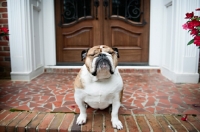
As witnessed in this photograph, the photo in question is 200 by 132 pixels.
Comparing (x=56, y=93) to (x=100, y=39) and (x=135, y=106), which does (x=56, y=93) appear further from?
(x=100, y=39)

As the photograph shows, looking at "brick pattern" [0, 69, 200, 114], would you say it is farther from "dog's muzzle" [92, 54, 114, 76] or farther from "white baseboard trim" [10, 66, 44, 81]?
"dog's muzzle" [92, 54, 114, 76]

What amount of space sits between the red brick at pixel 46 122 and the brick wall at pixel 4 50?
6.23 feet

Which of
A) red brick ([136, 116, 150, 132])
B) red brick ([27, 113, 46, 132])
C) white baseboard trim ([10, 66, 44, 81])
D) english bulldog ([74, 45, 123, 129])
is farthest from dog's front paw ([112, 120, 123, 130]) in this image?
white baseboard trim ([10, 66, 44, 81])

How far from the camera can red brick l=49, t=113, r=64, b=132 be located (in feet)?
5.05

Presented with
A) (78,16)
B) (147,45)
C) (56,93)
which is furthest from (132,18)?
(56,93)

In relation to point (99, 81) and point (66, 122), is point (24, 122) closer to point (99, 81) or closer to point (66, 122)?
point (66, 122)

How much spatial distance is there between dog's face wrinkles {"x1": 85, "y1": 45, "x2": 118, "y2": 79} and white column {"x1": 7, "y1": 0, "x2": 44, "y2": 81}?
1977 mm

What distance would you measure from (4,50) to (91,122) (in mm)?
2304

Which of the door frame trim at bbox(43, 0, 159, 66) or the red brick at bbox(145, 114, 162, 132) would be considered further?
the door frame trim at bbox(43, 0, 159, 66)

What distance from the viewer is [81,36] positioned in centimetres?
389

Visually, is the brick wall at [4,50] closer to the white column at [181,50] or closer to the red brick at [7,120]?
the red brick at [7,120]

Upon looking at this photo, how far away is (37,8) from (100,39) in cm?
131

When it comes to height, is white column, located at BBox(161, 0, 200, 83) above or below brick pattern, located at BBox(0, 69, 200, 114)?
above

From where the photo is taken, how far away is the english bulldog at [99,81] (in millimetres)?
1375
